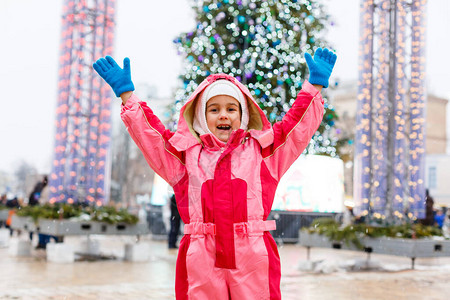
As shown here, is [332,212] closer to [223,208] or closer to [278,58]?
[278,58]

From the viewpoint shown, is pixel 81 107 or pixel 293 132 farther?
pixel 81 107

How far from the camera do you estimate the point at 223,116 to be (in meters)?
2.55

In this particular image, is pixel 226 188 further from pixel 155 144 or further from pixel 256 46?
pixel 256 46

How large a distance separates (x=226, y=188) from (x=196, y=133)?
1.42ft

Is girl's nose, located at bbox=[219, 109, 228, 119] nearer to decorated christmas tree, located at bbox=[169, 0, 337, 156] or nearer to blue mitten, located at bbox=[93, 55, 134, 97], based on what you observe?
blue mitten, located at bbox=[93, 55, 134, 97]

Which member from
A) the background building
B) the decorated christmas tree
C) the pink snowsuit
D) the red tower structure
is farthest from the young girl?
the background building

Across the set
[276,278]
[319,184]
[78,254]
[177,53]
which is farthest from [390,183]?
[276,278]

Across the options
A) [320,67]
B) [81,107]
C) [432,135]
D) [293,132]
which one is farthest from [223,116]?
[432,135]

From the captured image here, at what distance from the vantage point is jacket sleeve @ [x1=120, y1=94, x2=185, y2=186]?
8.36 feet

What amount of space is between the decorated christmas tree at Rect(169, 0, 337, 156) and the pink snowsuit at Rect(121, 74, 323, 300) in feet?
18.3

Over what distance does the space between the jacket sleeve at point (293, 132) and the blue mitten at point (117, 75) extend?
0.73m

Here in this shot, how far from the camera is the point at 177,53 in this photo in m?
8.91

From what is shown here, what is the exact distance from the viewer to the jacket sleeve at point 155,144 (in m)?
2.55

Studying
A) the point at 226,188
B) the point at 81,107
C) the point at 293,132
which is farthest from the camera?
the point at 81,107
